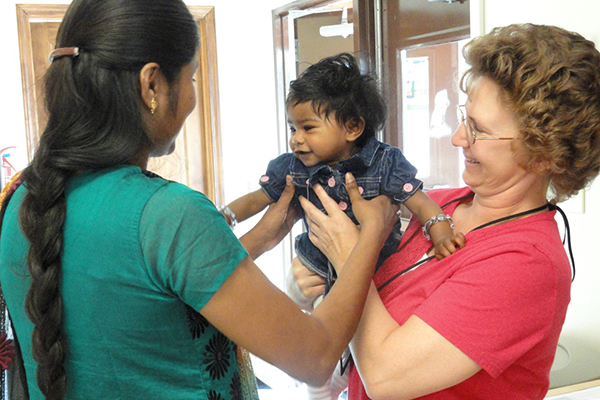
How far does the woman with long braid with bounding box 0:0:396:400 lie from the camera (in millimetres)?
718

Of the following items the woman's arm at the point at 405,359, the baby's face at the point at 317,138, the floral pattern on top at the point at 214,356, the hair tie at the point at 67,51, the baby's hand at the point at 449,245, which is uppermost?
the hair tie at the point at 67,51

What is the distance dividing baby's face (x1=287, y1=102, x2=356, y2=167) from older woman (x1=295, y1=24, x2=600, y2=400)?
0.41m

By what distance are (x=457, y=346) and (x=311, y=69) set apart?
909 mm

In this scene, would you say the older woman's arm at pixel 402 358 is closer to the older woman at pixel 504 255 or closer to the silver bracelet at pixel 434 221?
the older woman at pixel 504 255

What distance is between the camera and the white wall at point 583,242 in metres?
1.57

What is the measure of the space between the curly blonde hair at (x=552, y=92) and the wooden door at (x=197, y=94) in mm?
2888

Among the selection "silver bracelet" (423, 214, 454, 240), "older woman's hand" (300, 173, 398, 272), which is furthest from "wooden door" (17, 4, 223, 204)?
"silver bracelet" (423, 214, 454, 240)

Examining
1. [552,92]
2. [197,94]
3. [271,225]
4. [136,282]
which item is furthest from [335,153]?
[197,94]

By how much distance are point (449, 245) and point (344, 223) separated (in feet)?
0.71

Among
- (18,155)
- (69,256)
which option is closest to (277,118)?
(18,155)

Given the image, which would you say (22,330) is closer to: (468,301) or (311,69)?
(468,301)

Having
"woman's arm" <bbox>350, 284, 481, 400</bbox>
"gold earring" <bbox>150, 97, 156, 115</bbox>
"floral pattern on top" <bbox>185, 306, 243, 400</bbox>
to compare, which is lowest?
"woman's arm" <bbox>350, 284, 481, 400</bbox>

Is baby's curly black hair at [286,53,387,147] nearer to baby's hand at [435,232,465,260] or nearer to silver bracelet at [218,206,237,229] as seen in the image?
silver bracelet at [218,206,237,229]

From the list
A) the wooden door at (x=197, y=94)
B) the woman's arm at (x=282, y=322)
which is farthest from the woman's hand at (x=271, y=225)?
the wooden door at (x=197, y=94)
